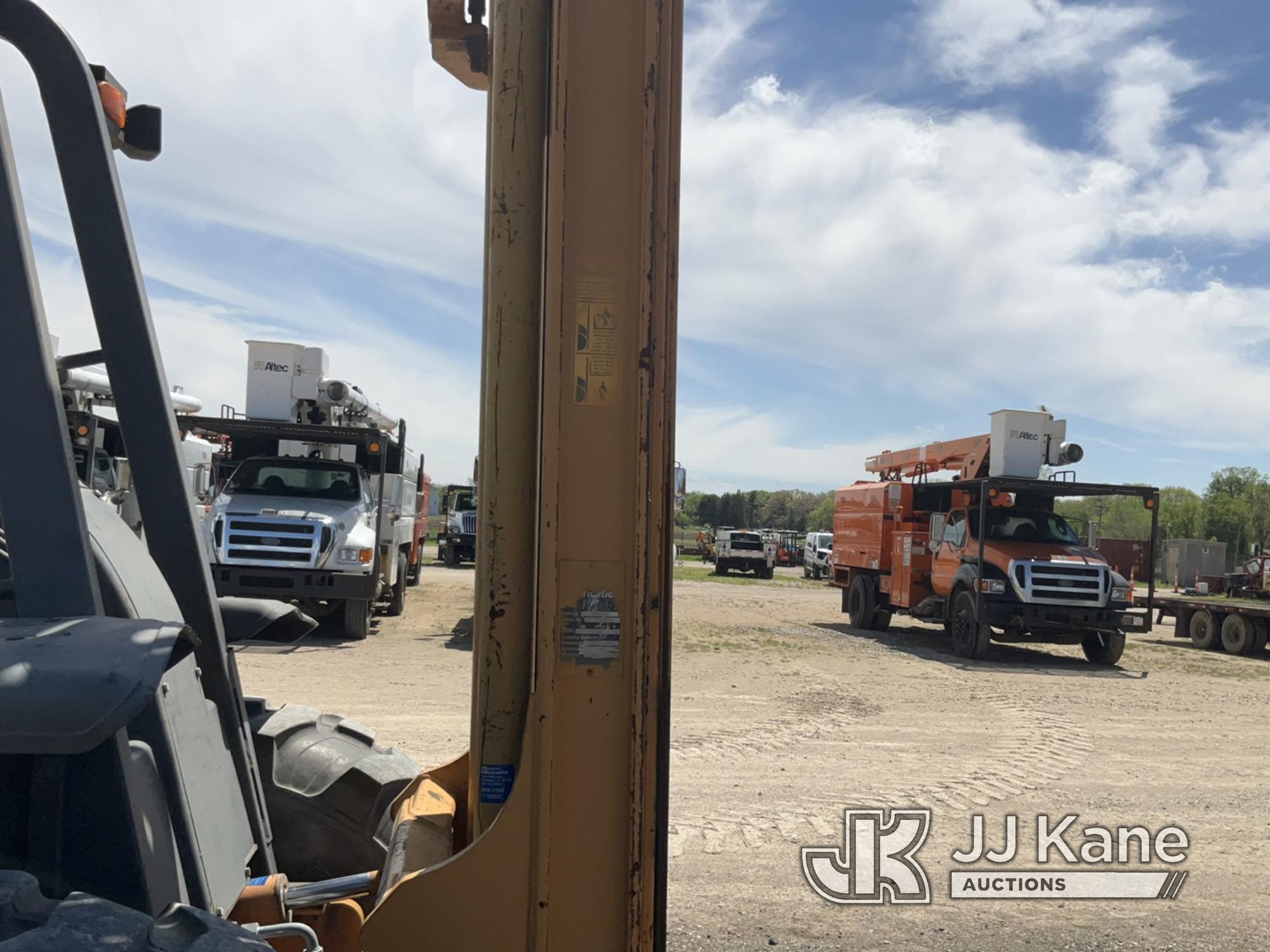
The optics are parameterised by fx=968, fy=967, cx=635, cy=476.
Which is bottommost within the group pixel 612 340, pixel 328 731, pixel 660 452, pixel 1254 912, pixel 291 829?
pixel 1254 912

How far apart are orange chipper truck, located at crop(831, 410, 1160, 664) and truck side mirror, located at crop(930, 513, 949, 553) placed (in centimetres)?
3

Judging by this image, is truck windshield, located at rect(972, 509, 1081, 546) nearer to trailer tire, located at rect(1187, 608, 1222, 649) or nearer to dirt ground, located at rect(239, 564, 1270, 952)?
dirt ground, located at rect(239, 564, 1270, 952)

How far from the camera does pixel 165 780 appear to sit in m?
1.91

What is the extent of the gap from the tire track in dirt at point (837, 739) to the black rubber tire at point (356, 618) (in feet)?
20.5

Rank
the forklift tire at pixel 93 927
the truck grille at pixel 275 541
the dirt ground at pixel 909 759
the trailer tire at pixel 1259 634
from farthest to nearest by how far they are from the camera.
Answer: the trailer tire at pixel 1259 634
the truck grille at pixel 275 541
the dirt ground at pixel 909 759
the forklift tire at pixel 93 927

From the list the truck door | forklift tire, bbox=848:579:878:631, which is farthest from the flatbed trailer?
forklift tire, bbox=848:579:878:631

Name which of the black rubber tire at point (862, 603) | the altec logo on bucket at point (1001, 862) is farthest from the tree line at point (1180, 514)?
the altec logo on bucket at point (1001, 862)

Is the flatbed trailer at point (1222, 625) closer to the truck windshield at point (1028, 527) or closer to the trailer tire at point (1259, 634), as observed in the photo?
the trailer tire at point (1259, 634)

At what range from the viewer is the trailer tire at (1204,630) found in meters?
18.1

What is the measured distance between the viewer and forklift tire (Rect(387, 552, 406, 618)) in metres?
16.9

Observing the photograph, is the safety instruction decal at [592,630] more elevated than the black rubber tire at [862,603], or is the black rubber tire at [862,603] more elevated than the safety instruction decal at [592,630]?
the safety instruction decal at [592,630]

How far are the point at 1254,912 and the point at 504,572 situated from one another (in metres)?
4.59

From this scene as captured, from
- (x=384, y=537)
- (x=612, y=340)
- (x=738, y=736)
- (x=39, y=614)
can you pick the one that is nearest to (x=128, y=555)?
(x=39, y=614)

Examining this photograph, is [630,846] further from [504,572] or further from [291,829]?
[291,829]
